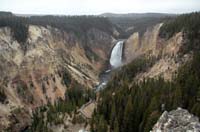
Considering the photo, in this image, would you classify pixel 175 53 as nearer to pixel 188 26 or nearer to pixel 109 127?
pixel 188 26

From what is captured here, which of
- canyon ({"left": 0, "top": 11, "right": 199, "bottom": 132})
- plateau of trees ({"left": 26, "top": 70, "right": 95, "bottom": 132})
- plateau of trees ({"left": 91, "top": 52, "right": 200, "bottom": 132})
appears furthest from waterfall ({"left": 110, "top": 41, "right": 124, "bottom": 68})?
plateau of trees ({"left": 91, "top": 52, "right": 200, "bottom": 132})

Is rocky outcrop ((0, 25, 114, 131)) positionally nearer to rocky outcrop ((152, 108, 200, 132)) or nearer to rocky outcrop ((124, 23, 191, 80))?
rocky outcrop ((124, 23, 191, 80))

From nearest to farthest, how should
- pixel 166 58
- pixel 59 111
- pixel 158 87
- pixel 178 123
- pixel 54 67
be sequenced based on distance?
pixel 178 123 → pixel 158 87 → pixel 59 111 → pixel 166 58 → pixel 54 67

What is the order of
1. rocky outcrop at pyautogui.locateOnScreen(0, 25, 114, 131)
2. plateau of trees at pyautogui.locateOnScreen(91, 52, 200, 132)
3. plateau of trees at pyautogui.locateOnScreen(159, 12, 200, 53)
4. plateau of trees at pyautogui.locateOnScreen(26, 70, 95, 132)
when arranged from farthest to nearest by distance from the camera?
1. plateau of trees at pyautogui.locateOnScreen(159, 12, 200, 53)
2. rocky outcrop at pyautogui.locateOnScreen(0, 25, 114, 131)
3. plateau of trees at pyautogui.locateOnScreen(26, 70, 95, 132)
4. plateau of trees at pyautogui.locateOnScreen(91, 52, 200, 132)

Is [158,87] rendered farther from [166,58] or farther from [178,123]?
[178,123]

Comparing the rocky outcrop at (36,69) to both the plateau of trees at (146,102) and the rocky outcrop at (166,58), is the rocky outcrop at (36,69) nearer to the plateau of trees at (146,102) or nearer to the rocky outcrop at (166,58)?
the rocky outcrop at (166,58)

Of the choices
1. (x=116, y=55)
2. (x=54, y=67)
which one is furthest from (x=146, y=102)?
(x=116, y=55)

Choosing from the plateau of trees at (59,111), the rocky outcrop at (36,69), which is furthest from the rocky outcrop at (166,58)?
the rocky outcrop at (36,69)

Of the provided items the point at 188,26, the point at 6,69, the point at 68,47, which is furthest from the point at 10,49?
the point at 188,26
